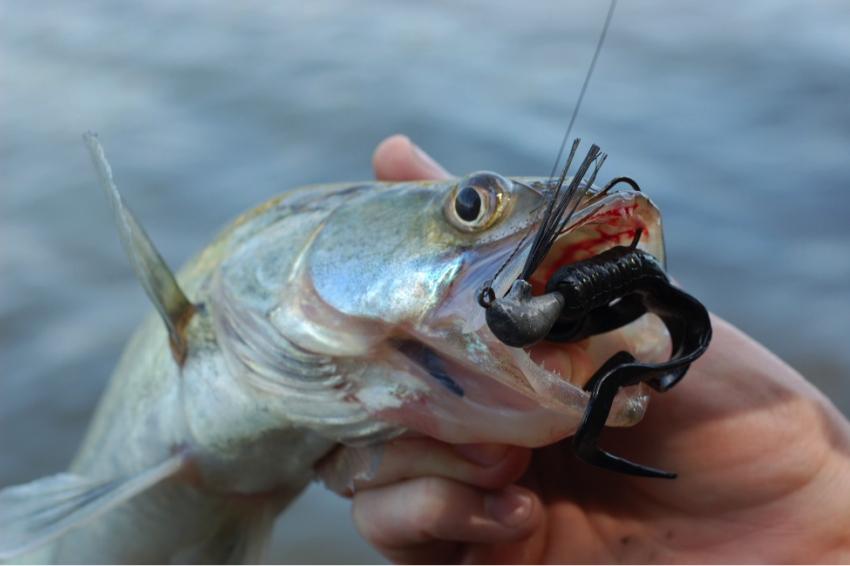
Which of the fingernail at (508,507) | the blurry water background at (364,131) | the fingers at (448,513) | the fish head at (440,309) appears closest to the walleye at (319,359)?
the fish head at (440,309)

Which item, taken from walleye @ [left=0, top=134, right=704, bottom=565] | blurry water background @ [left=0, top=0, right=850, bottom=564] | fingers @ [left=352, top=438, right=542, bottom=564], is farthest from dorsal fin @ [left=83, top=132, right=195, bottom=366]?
blurry water background @ [left=0, top=0, right=850, bottom=564]

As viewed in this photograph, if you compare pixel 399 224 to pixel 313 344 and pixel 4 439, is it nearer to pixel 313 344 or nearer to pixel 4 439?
pixel 313 344

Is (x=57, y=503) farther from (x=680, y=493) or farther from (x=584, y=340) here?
(x=680, y=493)

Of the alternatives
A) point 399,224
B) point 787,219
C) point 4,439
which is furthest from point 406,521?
point 787,219

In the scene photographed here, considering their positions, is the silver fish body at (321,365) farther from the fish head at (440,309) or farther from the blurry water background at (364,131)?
the blurry water background at (364,131)

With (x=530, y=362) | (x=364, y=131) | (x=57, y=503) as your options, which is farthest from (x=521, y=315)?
(x=364, y=131)

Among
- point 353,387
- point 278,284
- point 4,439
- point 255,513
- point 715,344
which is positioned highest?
point 278,284

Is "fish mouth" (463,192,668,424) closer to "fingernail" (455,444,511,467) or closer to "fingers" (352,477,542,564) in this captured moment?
"fingernail" (455,444,511,467)
